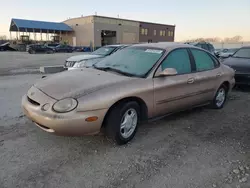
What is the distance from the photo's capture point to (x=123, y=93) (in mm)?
3188

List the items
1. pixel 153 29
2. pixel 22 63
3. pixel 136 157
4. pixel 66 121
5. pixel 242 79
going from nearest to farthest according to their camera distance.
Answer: pixel 66 121
pixel 136 157
pixel 242 79
pixel 22 63
pixel 153 29

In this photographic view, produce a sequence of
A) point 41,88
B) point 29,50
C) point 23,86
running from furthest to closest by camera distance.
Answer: point 29,50
point 23,86
point 41,88

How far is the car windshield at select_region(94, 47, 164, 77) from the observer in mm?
3719

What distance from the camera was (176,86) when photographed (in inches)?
156

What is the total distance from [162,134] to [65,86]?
1.89 meters

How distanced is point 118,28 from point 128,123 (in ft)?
153

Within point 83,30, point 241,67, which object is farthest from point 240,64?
point 83,30

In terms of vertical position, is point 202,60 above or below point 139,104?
above

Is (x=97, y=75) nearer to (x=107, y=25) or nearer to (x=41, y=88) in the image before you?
(x=41, y=88)

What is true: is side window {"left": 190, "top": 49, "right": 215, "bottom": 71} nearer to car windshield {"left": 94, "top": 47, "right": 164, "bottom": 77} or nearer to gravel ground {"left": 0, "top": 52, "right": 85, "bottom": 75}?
car windshield {"left": 94, "top": 47, "right": 164, "bottom": 77}

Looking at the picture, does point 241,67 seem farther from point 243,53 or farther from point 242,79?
point 243,53

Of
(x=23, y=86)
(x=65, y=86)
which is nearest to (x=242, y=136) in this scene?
(x=65, y=86)

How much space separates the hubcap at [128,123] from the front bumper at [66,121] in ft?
1.42

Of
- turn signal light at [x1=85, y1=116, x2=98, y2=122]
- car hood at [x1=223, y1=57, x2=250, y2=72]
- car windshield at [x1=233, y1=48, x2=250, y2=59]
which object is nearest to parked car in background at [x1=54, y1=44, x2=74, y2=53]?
car windshield at [x1=233, y1=48, x2=250, y2=59]
